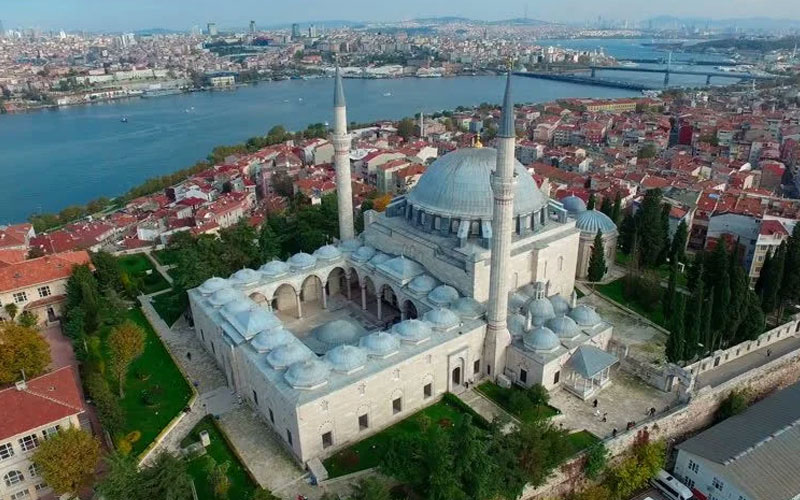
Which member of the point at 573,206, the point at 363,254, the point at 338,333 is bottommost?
the point at 338,333

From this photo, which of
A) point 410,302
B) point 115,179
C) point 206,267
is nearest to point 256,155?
point 115,179

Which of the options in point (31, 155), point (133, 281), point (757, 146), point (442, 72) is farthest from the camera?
point (442, 72)

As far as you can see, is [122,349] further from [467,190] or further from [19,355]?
[467,190]

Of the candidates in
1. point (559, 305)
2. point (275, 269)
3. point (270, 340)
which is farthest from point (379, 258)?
point (559, 305)

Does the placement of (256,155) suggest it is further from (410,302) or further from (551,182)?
(410,302)

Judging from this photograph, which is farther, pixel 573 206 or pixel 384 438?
pixel 573 206

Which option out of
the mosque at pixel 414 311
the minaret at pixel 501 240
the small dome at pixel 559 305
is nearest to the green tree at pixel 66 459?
the mosque at pixel 414 311

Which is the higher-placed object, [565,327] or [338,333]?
[565,327]

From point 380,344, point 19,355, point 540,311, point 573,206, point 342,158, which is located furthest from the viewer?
point 573,206
